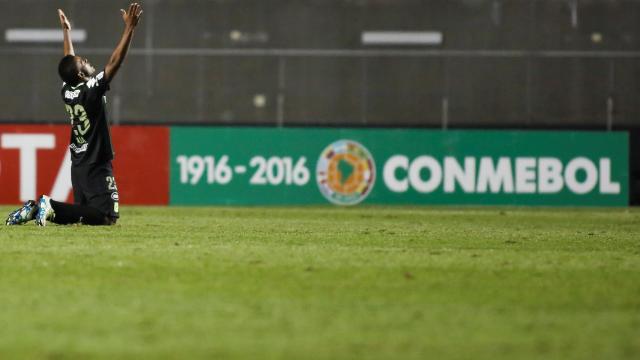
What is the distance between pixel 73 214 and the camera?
542 inches

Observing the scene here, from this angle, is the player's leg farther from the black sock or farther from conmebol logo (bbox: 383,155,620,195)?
conmebol logo (bbox: 383,155,620,195)

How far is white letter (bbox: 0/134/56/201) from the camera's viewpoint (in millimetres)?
22391

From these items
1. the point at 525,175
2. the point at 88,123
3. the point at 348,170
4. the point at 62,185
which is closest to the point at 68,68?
the point at 88,123

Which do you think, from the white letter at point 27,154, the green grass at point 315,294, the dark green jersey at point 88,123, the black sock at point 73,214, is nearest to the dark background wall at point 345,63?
the white letter at point 27,154

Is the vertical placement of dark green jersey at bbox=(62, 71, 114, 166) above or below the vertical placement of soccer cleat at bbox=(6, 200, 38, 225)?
above

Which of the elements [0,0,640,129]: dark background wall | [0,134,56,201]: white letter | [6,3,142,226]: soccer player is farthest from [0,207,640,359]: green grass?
[0,0,640,129]: dark background wall

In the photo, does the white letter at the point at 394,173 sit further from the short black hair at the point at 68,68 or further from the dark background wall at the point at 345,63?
the short black hair at the point at 68,68

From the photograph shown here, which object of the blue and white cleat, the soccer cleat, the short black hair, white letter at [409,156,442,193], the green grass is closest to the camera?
the green grass

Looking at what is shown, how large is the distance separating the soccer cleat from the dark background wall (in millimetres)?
14232

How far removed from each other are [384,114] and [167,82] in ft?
14.5

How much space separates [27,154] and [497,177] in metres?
7.61

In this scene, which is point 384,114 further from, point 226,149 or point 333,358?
point 333,358

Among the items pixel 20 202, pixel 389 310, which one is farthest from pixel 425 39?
pixel 389 310

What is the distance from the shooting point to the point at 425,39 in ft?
94.2
